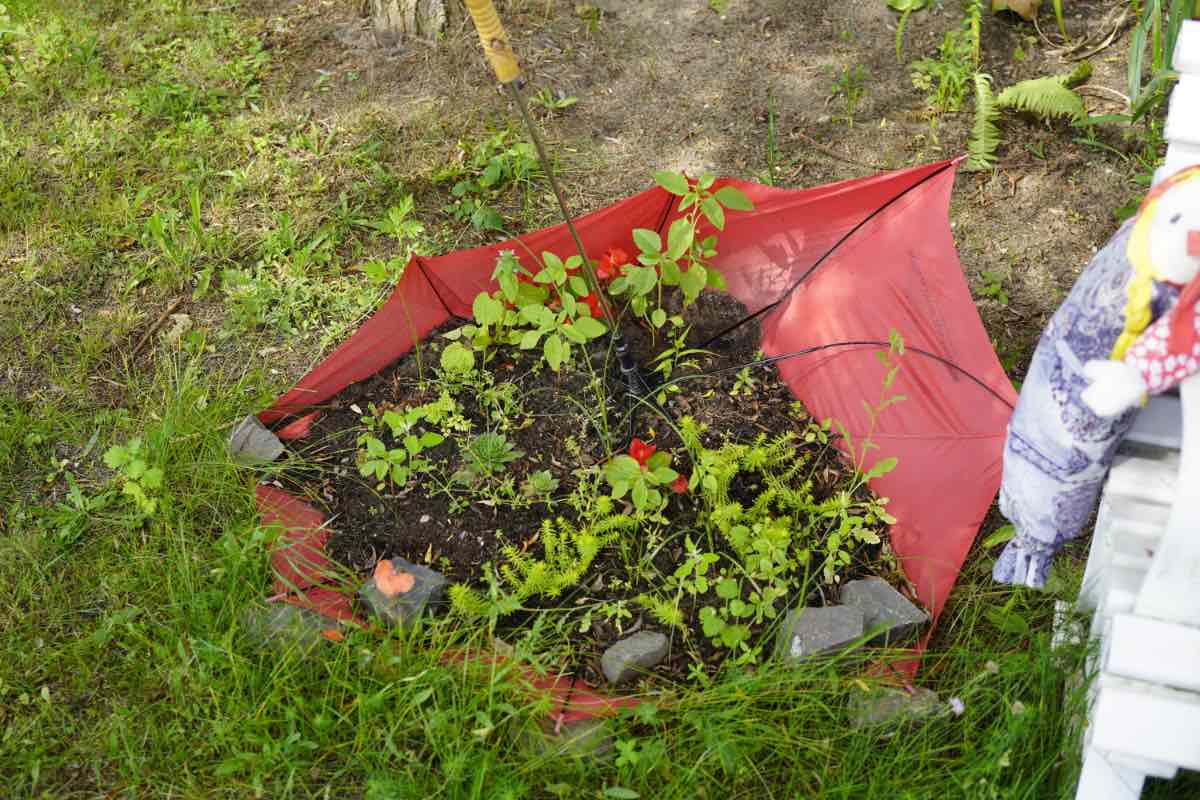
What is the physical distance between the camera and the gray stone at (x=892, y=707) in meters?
1.95

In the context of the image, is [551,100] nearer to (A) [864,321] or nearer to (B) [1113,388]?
(A) [864,321]

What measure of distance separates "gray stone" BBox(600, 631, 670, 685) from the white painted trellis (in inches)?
30.3

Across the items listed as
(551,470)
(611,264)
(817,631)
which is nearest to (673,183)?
(611,264)

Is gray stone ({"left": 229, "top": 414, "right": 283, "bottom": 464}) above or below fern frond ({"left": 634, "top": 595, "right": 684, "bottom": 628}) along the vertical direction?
above

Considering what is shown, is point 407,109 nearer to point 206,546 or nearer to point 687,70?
point 687,70

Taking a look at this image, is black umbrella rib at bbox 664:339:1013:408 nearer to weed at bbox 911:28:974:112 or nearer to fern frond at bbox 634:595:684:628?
fern frond at bbox 634:595:684:628

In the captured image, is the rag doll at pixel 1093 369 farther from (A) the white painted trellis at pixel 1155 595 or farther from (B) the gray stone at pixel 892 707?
(B) the gray stone at pixel 892 707

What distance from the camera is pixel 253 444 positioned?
2.46 metres

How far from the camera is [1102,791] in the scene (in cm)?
170

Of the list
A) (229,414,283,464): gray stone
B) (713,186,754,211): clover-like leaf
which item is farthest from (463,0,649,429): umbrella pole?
(229,414,283,464): gray stone

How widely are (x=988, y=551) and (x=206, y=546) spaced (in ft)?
5.63

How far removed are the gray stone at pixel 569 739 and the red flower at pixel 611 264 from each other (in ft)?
3.46

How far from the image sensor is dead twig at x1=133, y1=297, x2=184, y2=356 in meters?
2.91

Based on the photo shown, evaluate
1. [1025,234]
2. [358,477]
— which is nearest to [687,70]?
[1025,234]
